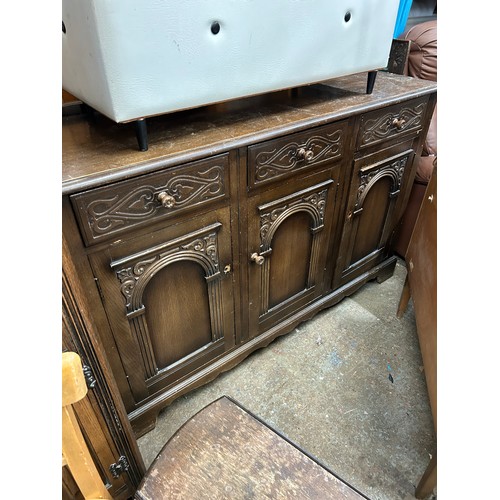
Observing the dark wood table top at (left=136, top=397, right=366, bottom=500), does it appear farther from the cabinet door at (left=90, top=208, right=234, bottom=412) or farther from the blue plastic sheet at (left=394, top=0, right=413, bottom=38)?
the blue plastic sheet at (left=394, top=0, right=413, bottom=38)

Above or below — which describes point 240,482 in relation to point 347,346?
above

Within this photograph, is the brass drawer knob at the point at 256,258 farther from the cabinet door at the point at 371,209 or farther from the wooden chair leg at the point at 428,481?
the wooden chair leg at the point at 428,481

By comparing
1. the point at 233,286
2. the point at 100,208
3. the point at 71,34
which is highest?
the point at 71,34

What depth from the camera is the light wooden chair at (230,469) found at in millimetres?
665

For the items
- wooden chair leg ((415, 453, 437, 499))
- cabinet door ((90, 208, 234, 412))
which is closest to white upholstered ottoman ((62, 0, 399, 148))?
cabinet door ((90, 208, 234, 412))

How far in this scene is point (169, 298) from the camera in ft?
3.17

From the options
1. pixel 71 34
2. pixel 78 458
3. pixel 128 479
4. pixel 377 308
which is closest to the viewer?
pixel 78 458

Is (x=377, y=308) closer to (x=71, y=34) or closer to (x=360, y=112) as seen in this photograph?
(x=360, y=112)

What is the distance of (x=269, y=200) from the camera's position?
3.28 feet

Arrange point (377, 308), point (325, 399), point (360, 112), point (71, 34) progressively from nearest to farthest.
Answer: point (71, 34) → point (360, 112) → point (325, 399) → point (377, 308)

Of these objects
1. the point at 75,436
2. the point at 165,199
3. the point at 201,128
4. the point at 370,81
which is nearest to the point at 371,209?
the point at 370,81

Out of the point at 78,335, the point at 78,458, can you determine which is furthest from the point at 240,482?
the point at 78,335

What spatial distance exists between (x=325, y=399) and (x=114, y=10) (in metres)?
1.20

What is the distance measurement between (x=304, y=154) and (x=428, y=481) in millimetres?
896
